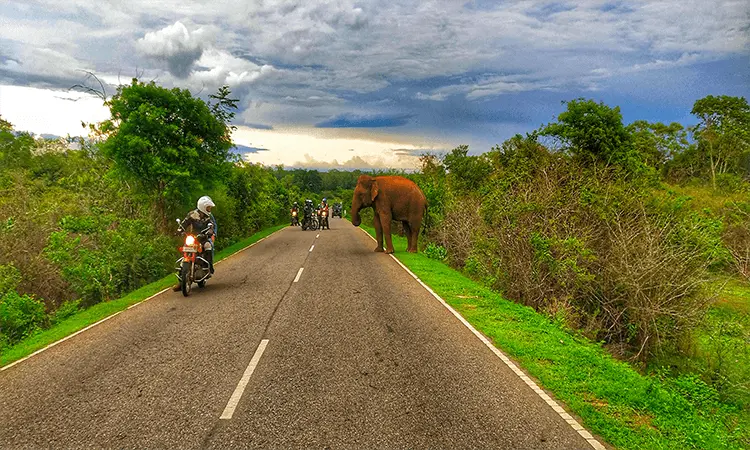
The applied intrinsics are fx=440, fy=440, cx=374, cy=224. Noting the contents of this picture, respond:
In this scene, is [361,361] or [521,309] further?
[521,309]

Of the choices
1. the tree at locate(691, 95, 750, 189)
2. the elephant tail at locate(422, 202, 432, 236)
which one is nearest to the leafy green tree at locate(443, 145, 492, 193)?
the elephant tail at locate(422, 202, 432, 236)

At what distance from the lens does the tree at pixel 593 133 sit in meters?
13.4

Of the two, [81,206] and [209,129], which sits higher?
[209,129]

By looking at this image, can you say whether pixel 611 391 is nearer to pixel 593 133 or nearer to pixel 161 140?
pixel 593 133

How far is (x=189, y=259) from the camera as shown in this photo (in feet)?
34.8

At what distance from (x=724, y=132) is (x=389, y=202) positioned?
44.5 m

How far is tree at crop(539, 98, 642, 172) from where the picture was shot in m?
13.4

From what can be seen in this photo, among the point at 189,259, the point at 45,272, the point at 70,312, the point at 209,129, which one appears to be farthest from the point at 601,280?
the point at 209,129

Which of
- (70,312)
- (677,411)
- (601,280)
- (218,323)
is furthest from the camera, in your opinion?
(70,312)

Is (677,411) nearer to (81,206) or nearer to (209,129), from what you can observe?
(81,206)

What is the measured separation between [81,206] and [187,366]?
43.2 feet

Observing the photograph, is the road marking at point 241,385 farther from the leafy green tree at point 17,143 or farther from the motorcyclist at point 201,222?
the leafy green tree at point 17,143

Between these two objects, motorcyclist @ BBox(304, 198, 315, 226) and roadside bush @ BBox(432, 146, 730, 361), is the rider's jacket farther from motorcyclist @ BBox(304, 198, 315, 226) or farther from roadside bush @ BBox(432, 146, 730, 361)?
motorcyclist @ BBox(304, 198, 315, 226)

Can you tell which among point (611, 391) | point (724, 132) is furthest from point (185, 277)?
point (724, 132)
